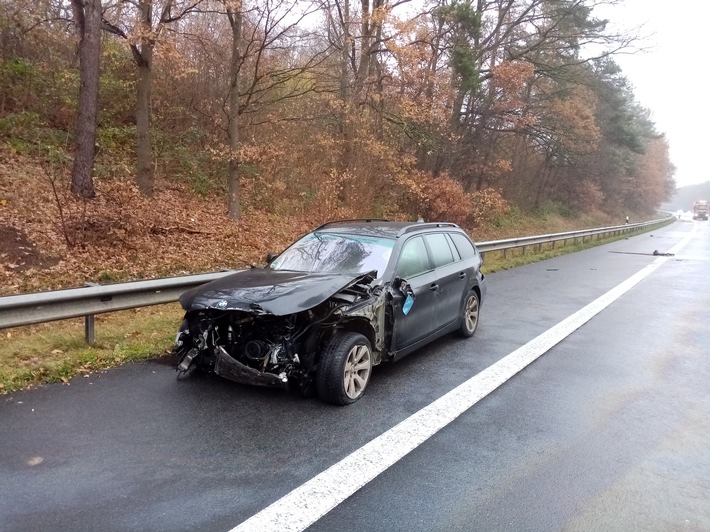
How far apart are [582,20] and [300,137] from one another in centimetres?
1496

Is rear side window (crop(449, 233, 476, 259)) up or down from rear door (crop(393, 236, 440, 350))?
up

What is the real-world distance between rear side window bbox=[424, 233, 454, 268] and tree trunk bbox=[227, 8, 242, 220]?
8747 millimetres

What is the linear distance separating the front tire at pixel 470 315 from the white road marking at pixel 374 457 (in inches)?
30.9

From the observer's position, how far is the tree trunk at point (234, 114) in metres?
13.6

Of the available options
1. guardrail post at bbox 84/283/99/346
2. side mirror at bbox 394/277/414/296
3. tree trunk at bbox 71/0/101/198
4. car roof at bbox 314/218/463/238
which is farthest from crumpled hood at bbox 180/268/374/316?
tree trunk at bbox 71/0/101/198

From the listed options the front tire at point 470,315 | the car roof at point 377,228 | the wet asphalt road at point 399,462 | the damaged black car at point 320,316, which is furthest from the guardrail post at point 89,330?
the front tire at point 470,315

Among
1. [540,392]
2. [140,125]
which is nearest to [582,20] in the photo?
[140,125]

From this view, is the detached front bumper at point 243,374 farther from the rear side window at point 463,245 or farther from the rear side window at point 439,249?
the rear side window at point 463,245

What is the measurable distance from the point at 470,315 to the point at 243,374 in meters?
3.78

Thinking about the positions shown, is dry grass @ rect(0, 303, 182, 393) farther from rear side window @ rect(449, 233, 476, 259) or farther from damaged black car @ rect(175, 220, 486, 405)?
rear side window @ rect(449, 233, 476, 259)

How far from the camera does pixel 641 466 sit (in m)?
3.83

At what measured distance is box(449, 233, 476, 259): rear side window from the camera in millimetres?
7359

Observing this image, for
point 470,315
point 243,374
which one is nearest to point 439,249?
point 470,315

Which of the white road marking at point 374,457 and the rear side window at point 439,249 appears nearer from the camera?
the white road marking at point 374,457
